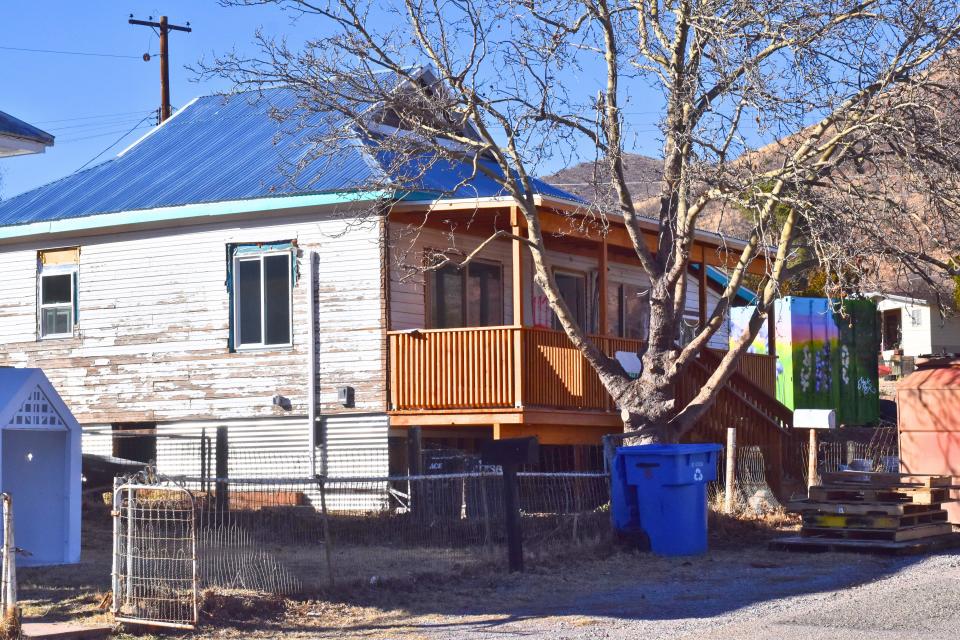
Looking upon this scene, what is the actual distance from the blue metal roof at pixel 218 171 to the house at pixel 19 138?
5023 millimetres

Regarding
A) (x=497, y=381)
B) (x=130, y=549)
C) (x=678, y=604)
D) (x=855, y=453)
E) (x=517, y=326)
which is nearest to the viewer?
(x=130, y=549)

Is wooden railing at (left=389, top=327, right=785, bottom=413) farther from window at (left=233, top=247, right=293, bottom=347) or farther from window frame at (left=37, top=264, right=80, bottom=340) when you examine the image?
window frame at (left=37, top=264, right=80, bottom=340)

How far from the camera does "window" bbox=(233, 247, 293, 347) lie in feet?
64.7

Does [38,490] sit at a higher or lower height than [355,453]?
lower

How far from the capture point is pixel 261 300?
19.9m

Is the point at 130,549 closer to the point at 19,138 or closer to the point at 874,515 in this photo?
the point at 19,138

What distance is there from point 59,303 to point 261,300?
12.9ft

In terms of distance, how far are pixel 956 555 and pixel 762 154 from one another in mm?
5266

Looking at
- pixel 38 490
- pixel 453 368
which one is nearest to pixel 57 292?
pixel 453 368

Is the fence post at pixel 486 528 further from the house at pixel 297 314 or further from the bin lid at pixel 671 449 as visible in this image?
the house at pixel 297 314

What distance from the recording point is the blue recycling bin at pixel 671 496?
13.6m

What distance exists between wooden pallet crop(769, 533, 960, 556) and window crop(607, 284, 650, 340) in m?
10.3

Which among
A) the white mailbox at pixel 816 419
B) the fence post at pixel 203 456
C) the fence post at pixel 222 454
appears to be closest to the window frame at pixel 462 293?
the fence post at pixel 222 454

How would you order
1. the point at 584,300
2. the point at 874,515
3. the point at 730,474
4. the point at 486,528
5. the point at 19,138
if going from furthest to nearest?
1. the point at 584,300
2. the point at 730,474
3. the point at 874,515
4. the point at 486,528
5. the point at 19,138
